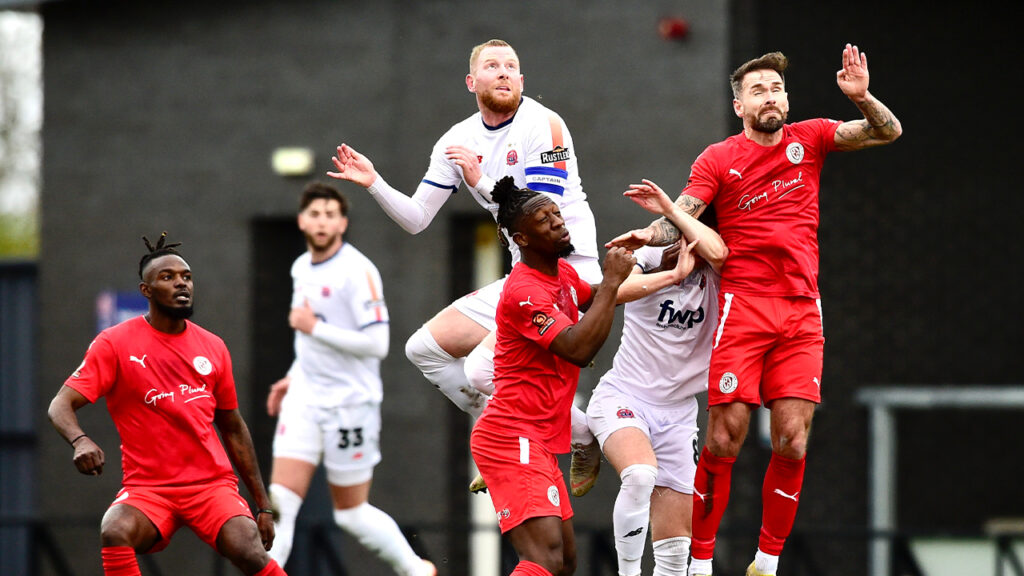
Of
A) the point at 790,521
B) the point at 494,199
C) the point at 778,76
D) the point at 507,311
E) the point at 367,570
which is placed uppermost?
the point at 778,76

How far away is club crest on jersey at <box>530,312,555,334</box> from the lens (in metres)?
7.57

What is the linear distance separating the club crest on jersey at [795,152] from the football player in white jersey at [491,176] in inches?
43.5

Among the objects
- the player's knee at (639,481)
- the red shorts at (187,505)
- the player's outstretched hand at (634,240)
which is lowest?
the red shorts at (187,505)

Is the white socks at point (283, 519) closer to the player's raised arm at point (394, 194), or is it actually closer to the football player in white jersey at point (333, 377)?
the football player in white jersey at point (333, 377)

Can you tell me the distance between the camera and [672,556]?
8.52 m

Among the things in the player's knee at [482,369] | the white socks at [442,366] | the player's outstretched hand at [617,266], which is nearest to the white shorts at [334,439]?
the white socks at [442,366]

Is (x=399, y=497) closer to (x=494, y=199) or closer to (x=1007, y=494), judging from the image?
(x=1007, y=494)

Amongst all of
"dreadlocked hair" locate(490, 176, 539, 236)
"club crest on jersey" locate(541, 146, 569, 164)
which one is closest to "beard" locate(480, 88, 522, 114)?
"club crest on jersey" locate(541, 146, 569, 164)

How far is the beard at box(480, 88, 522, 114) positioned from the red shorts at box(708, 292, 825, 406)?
1477 mm

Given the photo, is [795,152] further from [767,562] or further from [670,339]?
[767,562]

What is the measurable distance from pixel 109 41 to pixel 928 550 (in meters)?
9.10

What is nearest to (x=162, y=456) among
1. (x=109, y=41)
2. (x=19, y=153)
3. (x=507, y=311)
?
(x=507, y=311)

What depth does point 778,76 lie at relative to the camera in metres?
8.16

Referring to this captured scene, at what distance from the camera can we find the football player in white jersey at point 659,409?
848 cm
